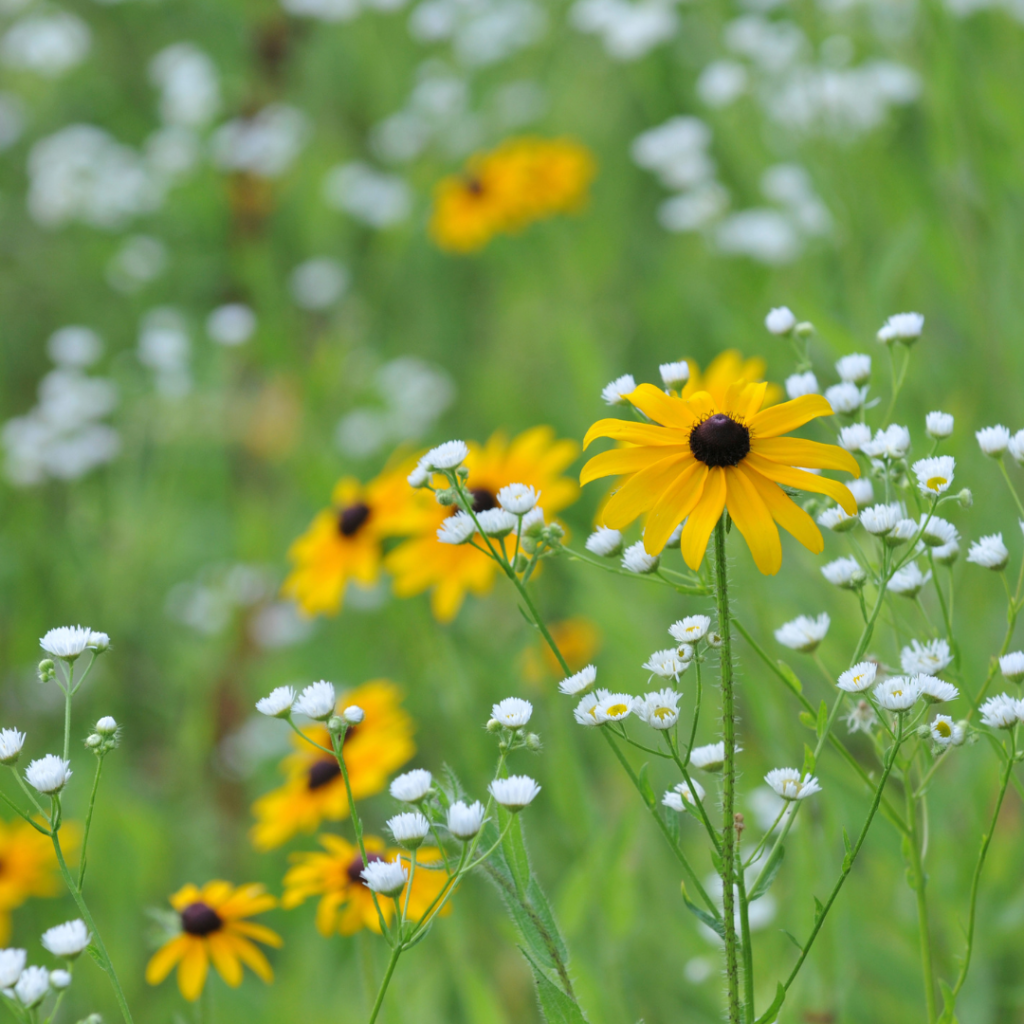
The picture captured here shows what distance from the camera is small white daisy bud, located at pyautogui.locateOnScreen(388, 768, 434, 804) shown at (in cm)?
56

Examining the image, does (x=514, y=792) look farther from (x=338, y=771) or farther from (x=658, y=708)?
(x=338, y=771)

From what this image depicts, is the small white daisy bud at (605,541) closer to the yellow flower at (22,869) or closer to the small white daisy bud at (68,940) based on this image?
the small white daisy bud at (68,940)

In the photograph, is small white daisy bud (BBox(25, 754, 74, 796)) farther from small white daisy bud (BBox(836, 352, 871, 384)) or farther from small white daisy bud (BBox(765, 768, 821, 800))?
small white daisy bud (BBox(836, 352, 871, 384))

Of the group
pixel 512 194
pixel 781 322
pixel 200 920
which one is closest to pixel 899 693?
pixel 781 322

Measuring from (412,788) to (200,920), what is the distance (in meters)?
0.35

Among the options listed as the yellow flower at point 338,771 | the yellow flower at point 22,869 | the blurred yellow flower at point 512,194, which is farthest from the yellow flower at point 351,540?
the blurred yellow flower at point 512,194

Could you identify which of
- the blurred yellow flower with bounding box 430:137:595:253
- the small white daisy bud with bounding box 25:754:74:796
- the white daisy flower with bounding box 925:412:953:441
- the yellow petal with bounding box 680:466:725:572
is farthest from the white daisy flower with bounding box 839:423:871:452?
the blurred yellow flower with bounding box 430:137:595:253

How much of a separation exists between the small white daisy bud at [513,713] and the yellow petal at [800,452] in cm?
19

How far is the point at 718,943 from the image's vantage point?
1.15 m

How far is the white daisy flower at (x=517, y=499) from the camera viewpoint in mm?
630

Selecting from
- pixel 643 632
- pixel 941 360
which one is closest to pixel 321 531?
pixel 643 632

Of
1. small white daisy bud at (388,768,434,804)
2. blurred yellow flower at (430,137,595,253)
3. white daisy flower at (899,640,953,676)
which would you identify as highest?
blurred yellow flower at (430,137,595,253)

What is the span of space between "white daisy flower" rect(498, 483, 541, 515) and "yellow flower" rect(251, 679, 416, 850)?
0.39 meters

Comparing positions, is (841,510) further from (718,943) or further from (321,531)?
(321,531)
